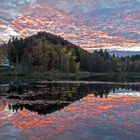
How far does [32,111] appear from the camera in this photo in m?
35.4

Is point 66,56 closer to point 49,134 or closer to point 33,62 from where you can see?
point 33,62

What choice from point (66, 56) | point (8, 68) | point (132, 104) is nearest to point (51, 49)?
point (66, 56)

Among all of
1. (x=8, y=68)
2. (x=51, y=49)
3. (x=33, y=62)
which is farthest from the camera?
(x=51, y=49)

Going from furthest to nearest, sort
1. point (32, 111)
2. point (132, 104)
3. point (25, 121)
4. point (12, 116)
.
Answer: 1. point (132, 104)
2. point (32, 111)
3. point (12, 116)
4. point (25, 121)

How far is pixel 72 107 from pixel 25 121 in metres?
10.6

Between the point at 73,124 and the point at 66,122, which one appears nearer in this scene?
the point at 73,124

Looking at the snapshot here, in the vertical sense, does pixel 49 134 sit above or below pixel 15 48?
below

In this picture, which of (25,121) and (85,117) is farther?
(85,117)

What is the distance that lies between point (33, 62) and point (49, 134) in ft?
496

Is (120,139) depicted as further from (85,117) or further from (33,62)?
(33,62)

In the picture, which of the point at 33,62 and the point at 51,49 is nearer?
the point at 33,62

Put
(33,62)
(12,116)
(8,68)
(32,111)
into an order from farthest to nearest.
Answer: (33,62)
(8,68)
(32,111)
(12,116)

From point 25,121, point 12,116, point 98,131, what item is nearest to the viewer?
point 98,131

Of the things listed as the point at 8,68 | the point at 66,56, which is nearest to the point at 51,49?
the point at 66,56
